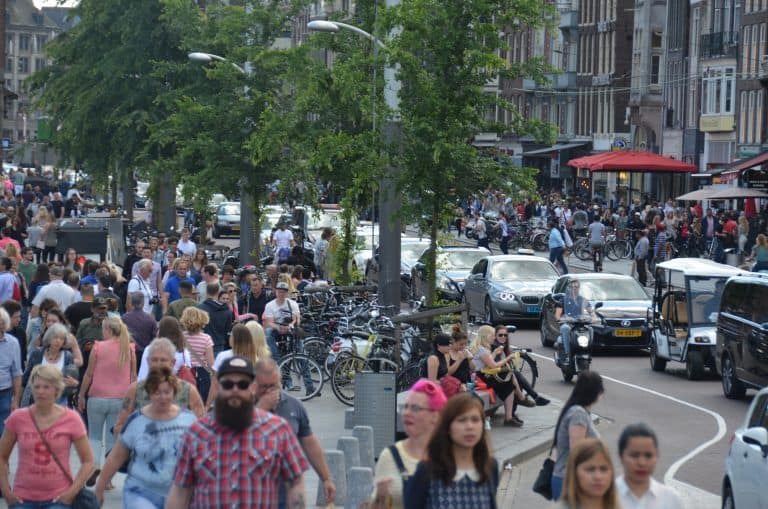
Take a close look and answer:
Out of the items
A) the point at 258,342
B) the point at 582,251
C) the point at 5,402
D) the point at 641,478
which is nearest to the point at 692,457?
the point at 258,342

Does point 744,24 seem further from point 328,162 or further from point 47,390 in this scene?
point 47,390

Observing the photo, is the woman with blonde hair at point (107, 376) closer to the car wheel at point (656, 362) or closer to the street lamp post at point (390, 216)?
the street lamp post at point (390, 216)

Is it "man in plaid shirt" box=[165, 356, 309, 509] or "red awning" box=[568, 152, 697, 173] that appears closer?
"man in plaid shirt" box=[165, 356, 309, 509]

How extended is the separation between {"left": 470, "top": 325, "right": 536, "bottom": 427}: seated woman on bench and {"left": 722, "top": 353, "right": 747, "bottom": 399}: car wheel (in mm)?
3634

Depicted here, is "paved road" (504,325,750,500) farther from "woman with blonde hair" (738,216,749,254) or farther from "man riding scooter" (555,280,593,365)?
"woman with blonde hair" (738,216,749,254)

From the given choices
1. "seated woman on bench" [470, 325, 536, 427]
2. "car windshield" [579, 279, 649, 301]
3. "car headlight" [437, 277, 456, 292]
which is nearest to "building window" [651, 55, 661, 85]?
"car headlight" [437, 277, 456, 292]

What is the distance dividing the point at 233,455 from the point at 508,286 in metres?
26.1

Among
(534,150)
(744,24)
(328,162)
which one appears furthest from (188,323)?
(534,150)

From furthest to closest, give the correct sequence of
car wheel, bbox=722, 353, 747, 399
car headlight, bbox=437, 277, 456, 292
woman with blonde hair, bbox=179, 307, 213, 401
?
car headlight, bbox=437, 277, 456, 292, car wheel, bbox=722, 353, 747, 399, woman with blonde hair, bbox=179, 307, 213, 401

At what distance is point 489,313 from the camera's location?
33500 millimetres

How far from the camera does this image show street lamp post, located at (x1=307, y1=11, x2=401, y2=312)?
75.2 feet

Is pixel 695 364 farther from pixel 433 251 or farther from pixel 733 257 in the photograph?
pixel 733 257

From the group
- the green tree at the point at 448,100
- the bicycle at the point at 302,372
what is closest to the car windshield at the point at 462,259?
the green tree at the point at 448,100

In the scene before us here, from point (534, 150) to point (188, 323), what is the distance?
90.2 m
